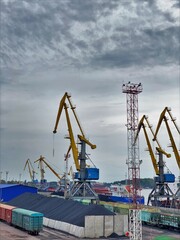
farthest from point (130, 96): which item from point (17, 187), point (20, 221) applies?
point (17, 187)

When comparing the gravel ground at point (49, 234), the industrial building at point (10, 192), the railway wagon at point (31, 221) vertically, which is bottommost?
the gravel ground at point (49, 234)

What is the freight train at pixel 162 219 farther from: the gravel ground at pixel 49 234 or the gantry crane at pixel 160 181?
the gantry crane at pixel 160 181

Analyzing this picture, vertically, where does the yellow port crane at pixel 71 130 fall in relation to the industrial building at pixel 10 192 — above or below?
above

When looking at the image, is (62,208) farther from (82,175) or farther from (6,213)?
(82,175)

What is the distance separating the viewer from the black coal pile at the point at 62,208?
60.2 m

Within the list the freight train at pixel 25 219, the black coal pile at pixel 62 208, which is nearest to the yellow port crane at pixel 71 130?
the black coal pile at pixel 62 208

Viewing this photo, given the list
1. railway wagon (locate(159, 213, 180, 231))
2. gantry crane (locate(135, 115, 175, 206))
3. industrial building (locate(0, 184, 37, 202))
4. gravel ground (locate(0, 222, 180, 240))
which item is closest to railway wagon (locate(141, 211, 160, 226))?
railway wagon (locate(159, 213, 180, 231))

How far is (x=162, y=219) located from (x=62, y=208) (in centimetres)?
1788

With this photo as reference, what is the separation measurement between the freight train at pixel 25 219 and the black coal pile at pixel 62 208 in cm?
561

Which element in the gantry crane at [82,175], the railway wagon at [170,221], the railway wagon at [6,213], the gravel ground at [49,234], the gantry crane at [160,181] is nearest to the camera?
the gravel ground at [49,234]

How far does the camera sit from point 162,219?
6600 cm

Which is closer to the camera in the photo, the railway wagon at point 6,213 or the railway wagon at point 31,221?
the railway wagon at point 31,221

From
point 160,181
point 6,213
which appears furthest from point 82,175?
point 6,213

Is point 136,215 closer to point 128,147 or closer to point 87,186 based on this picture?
point 128,147
